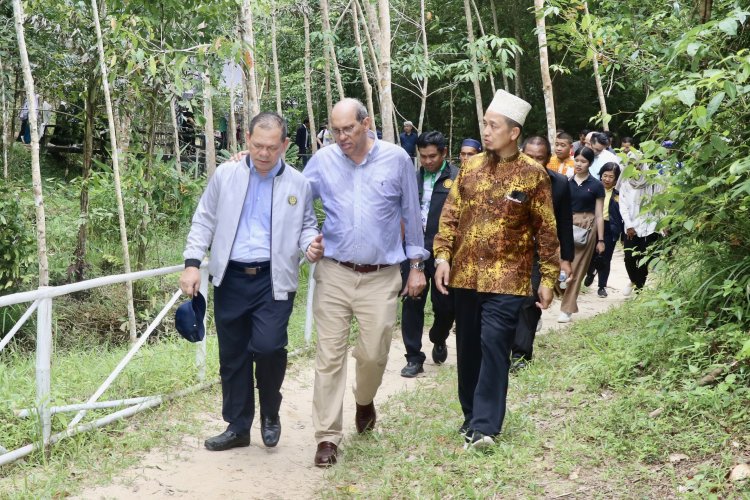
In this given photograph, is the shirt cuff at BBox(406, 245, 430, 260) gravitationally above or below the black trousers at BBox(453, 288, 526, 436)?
above

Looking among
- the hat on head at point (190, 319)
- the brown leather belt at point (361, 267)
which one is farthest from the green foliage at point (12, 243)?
the brown leather belt at point (361, 267)

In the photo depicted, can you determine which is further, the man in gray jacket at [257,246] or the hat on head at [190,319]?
the hat on head at [190,319]

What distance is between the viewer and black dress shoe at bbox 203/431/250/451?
4.82m

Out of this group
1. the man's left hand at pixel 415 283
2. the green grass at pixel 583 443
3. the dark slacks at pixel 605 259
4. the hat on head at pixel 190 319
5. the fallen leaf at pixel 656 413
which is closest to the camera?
the green grass at pixel 583 443

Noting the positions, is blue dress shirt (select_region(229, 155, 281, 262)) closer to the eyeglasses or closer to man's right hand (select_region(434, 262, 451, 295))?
the eyeglasses

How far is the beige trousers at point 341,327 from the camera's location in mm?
4707

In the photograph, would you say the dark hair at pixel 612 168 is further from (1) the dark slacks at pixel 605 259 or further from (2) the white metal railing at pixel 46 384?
(2) the white metal railing at pixel 46 384

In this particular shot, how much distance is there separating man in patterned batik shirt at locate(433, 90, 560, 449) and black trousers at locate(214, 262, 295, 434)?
92 centimetres

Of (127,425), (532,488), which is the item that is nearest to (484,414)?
(532,488)

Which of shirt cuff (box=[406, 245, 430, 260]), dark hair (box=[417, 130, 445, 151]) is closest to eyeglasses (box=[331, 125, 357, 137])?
shirt cuff (box=[406, 245, 430, 260])

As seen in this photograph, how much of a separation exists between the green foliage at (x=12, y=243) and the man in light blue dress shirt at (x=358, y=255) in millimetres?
4996

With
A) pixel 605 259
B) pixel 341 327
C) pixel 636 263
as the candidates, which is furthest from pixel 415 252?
pixel 605 259

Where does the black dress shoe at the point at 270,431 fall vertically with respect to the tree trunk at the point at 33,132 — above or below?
below

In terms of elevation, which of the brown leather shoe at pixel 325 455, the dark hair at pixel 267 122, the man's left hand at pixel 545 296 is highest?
the dark hair at pixel 267 122
